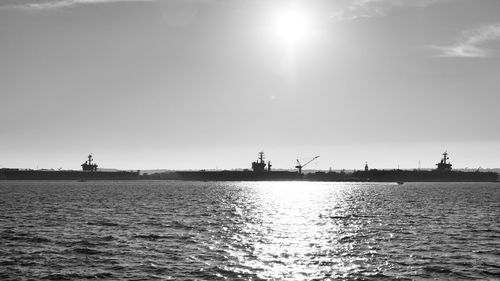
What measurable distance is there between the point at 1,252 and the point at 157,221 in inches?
1079

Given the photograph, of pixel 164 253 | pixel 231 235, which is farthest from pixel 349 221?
pixel 164 253

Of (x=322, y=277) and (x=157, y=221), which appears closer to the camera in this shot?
(x=322, y=277)

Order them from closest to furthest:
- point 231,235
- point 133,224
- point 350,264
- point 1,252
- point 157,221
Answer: point 350,264 → point 1,252 → point 231,235 → point 133,224 → point 157,221

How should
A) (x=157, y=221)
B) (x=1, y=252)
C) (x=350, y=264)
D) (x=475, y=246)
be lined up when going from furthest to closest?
1. (x=157, y=221)
2. (x=475, y=246)
3. (x=1, y=252)
4. (x=350, y=264)

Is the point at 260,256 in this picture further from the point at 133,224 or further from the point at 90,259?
the point at 133,224

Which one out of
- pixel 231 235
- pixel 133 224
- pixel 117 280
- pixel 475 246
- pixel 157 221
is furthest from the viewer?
pixel 157 221

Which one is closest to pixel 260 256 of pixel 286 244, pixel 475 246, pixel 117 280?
pixel 286 244

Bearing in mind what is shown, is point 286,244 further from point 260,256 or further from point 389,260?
point 389,260

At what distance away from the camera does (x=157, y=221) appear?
65.5 meters

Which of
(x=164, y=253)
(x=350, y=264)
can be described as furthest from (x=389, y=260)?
(x=164, y=253)

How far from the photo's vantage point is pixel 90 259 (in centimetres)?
3716

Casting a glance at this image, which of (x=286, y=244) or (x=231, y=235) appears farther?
(x=231, y=235)

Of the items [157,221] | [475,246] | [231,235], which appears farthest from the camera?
[157,221]

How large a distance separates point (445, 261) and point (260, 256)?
48.5 feet
